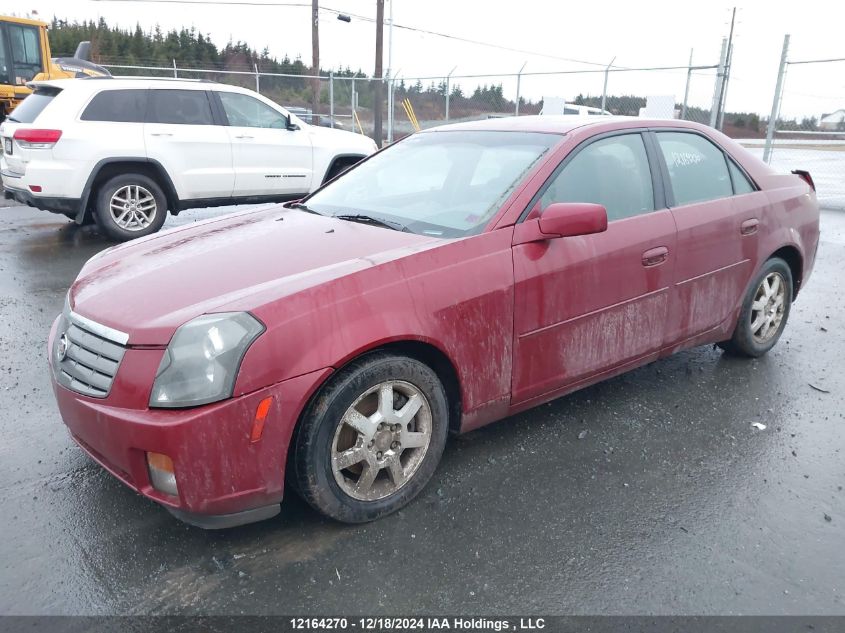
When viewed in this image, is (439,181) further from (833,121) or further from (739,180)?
(833,121)

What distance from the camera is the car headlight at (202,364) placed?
7.57 ft

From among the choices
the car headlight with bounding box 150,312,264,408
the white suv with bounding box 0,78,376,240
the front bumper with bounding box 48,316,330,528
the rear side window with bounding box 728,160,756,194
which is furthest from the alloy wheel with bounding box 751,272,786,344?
the white suv with bounding box 0,78,376,240

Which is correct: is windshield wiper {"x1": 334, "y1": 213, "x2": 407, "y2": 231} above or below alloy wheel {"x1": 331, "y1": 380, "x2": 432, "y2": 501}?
above

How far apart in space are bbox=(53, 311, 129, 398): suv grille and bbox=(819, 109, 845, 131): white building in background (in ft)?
45.8

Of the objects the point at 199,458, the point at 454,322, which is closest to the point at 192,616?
the point at 199,458

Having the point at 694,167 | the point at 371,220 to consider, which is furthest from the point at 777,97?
the point at 371,220

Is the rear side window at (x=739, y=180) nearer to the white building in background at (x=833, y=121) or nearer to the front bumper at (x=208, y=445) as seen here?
the front bumper at (x=208, y=445)

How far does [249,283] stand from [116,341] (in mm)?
527

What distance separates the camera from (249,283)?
2.65 meters

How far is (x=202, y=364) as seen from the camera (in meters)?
2.32

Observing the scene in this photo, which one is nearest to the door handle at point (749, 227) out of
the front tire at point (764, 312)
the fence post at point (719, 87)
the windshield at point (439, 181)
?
the front tire at point (764, 312)

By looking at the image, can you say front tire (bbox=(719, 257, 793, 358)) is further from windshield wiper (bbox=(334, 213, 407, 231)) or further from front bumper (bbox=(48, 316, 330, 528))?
front bumper (bbox=(48, 316, 330, 528))

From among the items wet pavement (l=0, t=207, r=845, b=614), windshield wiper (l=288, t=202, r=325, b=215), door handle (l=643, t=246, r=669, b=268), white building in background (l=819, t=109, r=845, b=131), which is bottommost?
wet pavement (l=0, t=207, r=845, b=614)

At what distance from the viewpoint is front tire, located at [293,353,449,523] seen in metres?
2.54
